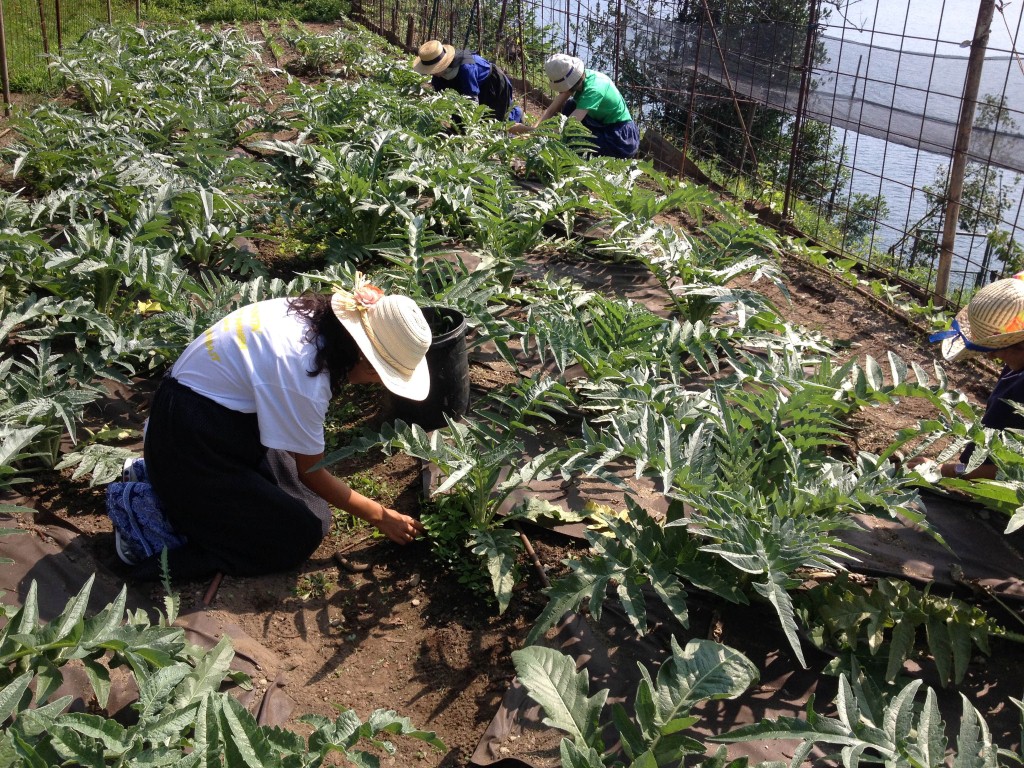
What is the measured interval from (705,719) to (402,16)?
1441cm

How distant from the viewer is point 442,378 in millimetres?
3658

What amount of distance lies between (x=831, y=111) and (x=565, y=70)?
2080 mm

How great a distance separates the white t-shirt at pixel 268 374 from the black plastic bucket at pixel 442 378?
0.91 metres

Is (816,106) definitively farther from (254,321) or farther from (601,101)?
(254,321)

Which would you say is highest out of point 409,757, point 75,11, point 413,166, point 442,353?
point 75,11

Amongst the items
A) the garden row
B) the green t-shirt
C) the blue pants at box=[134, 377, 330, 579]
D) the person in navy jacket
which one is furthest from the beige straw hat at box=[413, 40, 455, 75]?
the blue pants at box=[134, 377, 330, 579]

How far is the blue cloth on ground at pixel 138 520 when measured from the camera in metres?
2.95

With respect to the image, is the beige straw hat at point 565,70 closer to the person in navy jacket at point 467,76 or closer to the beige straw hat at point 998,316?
the person in navy jacket at point 467,76

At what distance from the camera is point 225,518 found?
2.96 metres

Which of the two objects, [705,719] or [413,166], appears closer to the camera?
[705,719]

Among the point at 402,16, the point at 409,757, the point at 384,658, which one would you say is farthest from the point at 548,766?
the point at 402,16

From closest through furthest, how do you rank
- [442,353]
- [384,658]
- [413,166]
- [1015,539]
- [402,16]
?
[384,658], [1015,539], [442,353], [413,166], [402,16]

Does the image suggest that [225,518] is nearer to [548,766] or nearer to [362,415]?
[362,415]

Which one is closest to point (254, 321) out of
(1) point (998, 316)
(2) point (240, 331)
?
(2) point (240, 331)
